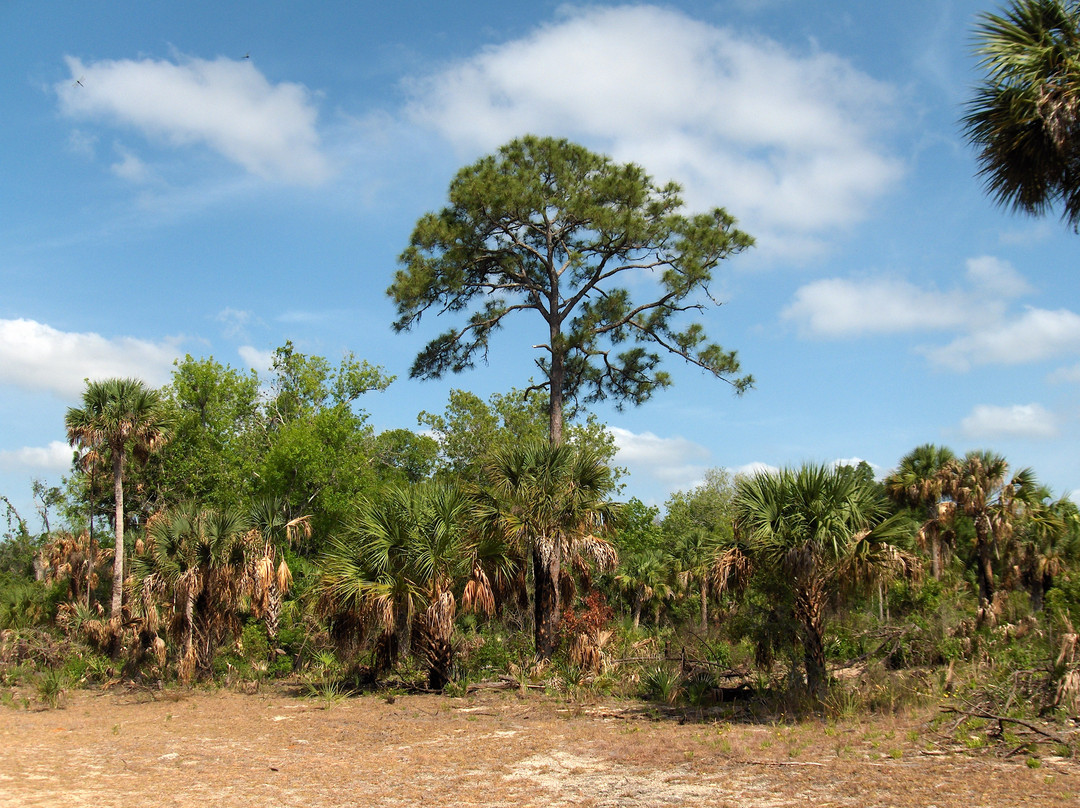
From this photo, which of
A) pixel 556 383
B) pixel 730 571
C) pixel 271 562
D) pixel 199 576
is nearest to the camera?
pixel 730 571

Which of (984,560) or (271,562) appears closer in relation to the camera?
(271,562)

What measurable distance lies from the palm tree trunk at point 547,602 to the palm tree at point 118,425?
13513mm

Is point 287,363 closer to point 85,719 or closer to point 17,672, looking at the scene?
point 17,672

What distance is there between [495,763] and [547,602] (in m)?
7.32

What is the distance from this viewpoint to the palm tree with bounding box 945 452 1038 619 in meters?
25.2

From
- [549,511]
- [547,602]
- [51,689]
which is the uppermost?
[549,511]

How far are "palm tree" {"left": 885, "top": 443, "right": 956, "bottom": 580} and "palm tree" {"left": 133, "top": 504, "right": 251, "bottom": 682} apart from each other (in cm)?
2141

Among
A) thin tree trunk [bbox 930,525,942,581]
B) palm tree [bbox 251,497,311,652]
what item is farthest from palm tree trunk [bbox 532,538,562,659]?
thin tree trunk [bbox 930,525,942,581]

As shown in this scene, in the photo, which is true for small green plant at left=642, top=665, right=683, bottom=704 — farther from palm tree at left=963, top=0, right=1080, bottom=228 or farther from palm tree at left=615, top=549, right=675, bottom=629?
palm tree at left=615, top=549, right=675, bottom=629

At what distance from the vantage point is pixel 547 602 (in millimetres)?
18734

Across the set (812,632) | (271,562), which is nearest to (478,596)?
(271,562)

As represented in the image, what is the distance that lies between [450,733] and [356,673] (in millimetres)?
6198

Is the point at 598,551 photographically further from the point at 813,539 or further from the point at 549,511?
the point at 813,539

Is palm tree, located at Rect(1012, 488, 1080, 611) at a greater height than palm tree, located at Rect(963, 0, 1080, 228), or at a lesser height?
lesser
